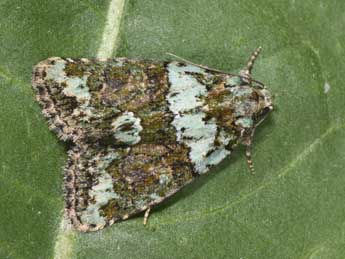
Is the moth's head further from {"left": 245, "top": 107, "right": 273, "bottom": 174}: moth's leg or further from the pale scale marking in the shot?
the pale scale marking

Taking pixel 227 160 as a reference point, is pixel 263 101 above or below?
above

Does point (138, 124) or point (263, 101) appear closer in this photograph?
point (138, 124)

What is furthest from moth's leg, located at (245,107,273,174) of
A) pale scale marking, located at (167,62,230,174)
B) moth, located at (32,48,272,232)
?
pale scale marking, located at (167,62,230,174)

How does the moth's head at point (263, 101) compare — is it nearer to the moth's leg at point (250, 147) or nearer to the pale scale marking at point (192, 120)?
the moth's leg at point (250, 147)

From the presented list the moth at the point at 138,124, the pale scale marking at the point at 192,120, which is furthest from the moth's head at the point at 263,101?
the pale scale marking at the point at 192,120

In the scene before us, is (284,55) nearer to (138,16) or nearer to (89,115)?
(138,16)

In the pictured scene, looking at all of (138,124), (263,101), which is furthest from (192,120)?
(263,101)

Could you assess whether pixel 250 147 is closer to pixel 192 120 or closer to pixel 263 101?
pixel 263 101

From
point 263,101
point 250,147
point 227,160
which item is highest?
point 263,101
